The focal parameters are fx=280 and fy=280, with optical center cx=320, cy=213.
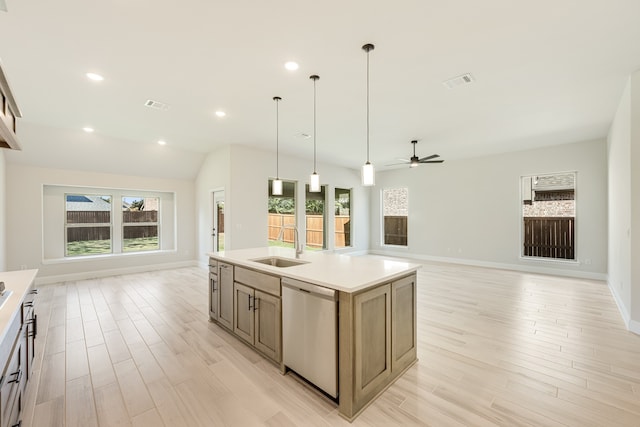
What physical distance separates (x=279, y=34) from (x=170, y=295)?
4.24 metres

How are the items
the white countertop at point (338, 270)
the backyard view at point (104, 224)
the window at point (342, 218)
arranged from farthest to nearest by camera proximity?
1. the window at point (342, 218)
2. the backyard view at point (104, 224)
3. the white countertop at point (338, 270)

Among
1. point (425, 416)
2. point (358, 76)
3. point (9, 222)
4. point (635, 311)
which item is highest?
point (358, 76)

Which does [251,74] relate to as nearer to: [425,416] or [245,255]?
[245,255]

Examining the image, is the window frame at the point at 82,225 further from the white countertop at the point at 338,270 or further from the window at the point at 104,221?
the white countertop at the point at 338,270

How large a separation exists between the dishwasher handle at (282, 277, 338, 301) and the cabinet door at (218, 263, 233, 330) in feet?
3.34

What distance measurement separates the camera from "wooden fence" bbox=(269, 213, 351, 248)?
7.57m

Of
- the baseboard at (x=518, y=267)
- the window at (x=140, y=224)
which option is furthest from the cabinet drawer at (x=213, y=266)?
the baseboard at (x=518, y=267)

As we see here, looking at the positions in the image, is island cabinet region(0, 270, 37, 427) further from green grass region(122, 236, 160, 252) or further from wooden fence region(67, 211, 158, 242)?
green grass region(122, 236, 160, 252)

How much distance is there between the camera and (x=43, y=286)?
526cm

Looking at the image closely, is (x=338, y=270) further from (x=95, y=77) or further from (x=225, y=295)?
(x=95, y=77)

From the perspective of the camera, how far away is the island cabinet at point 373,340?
1.87 metres

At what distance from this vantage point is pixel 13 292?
75.0 inches

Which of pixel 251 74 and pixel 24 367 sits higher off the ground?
pixel 251 74

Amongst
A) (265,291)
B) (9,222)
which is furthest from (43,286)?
(265,291)
